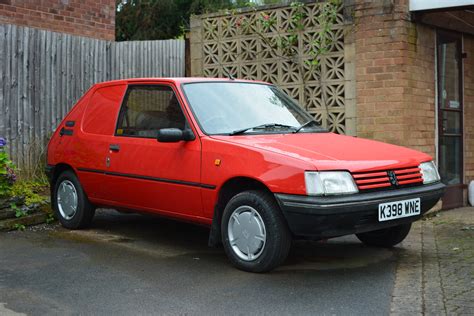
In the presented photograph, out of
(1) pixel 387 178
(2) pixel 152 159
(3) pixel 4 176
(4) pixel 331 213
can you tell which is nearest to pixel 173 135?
(2) pixel 152 159

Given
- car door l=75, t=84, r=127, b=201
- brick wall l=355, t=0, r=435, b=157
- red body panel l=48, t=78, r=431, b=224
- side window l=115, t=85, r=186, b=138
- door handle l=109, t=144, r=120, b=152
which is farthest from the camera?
brick wall l=355, t=0, r=435, b=157

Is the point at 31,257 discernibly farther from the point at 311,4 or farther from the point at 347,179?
the point at 311,4

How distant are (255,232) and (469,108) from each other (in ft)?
19.5

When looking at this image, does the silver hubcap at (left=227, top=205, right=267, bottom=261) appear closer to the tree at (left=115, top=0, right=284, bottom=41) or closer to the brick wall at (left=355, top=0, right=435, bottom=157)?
the brick wall at (left=355, top=0, right=435, bottom=157)

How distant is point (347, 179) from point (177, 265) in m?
1.74

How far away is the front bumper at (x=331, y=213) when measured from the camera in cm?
467

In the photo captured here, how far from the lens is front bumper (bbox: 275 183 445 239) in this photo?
184 inches

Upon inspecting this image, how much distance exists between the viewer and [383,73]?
821 cm

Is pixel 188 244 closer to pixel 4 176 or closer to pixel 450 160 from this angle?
pixel 4 176

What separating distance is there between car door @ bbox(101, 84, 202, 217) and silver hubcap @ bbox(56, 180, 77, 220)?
0.73 meters

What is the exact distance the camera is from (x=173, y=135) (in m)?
5.49

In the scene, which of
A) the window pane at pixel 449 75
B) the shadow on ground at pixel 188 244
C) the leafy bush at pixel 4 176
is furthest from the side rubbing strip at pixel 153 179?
the window pane at pixel 449 75

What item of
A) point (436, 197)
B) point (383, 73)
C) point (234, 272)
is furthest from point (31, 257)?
point (383, 73)

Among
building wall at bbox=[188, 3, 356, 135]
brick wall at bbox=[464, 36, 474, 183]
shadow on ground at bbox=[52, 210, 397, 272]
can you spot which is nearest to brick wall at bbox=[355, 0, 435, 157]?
building wall at bbox=[188, 3, 356, 135]
